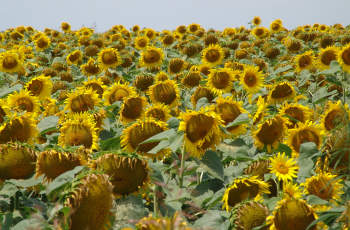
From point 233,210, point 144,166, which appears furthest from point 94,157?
point 233,210

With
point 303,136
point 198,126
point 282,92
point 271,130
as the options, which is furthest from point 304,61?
point 198,126

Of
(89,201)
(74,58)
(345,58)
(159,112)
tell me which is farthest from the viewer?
(74,58)

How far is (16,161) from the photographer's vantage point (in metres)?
2.19

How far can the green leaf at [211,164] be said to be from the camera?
2463 millimetres

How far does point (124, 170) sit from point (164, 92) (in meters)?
2.07

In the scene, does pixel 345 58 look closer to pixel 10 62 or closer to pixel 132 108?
pixel 132 108

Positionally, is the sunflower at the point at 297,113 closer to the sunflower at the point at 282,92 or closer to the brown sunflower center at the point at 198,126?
the sunflower at the point at 282,92

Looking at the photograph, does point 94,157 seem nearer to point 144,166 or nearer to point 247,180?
point 144,166

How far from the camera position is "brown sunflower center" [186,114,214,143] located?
7.83ft

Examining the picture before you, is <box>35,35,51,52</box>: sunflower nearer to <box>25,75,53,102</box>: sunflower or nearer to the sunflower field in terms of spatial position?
the sunflower field

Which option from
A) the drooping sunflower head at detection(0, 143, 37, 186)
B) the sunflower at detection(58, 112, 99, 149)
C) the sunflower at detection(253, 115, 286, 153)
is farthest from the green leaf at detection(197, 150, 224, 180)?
the drooping sunflower head at detection(0, 143, 37, 186)

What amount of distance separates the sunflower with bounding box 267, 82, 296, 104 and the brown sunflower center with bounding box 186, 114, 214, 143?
241 centimetres

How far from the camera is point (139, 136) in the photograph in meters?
2.69

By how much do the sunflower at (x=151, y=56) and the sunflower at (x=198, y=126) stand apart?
371cm
